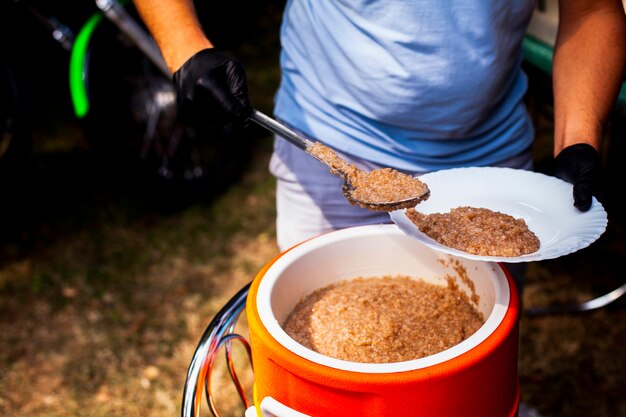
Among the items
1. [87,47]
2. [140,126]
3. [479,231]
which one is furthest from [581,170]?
[140,126]

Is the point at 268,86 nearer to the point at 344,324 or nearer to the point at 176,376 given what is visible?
the point at 176,376

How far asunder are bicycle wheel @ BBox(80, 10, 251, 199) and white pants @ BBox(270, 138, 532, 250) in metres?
2.28

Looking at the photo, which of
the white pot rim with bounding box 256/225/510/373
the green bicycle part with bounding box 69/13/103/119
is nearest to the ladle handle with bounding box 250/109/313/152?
the white pot rim with bounding box 256/225/510/373

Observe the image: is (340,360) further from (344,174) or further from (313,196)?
(313,196)

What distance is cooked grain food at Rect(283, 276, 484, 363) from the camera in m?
1.06

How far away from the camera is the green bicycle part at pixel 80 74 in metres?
3.23

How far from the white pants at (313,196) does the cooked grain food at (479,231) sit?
309mm

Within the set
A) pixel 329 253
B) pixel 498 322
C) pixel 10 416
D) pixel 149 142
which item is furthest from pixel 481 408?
pixel 149 142

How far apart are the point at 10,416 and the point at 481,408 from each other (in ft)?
7.20

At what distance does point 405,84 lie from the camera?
4.33 ft

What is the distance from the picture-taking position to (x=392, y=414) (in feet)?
2.99

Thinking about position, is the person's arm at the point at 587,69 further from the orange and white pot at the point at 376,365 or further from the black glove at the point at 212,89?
the black glove at the point at 212,89

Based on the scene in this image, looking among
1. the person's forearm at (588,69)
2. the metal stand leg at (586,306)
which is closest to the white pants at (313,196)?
the person's forearm at (588,69)

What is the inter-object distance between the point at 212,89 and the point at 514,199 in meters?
0.59
